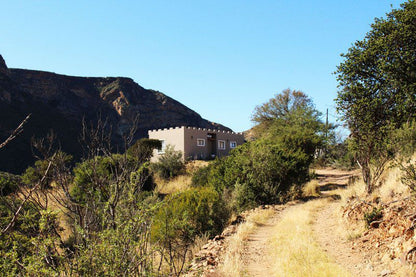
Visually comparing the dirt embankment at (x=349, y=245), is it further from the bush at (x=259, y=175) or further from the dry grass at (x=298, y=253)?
the bush at (x=259, y=175)

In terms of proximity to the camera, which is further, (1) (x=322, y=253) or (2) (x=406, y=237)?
(1) (x=322, y=253)

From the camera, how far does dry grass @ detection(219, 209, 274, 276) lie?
195 inches

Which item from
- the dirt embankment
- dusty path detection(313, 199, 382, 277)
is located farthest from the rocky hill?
dusty path detection(313, 199, 382, 277)

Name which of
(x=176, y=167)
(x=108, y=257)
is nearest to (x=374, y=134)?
(x=108, y=257)

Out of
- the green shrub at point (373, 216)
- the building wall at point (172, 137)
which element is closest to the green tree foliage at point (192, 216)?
the green shrub at point (373, 216)

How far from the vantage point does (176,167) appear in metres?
26.6

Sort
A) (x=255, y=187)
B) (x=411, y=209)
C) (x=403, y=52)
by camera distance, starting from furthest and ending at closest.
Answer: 1. (x=403, y=52)
2. (x=255, y=187)
3. (x=411, y=209)

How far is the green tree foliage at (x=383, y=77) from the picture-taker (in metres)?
12.6

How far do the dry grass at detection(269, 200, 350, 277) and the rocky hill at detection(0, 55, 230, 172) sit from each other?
1866 inches

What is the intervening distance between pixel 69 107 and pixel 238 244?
73.4 meters

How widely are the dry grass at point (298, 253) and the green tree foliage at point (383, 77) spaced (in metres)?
5.18

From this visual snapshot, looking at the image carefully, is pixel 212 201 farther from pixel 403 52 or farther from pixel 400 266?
pixel 403 52

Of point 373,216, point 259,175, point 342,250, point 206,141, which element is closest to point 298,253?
point 342,250

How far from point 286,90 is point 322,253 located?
119 feet
